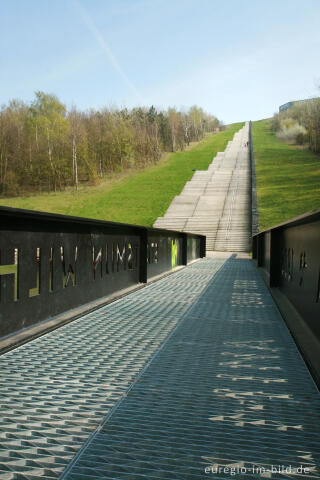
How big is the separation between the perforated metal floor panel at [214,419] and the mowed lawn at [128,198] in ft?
91.7

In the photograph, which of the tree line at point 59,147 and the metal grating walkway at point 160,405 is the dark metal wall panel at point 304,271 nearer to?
the metal grating walkway at point 160,405

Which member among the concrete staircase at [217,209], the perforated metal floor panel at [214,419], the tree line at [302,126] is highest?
the tree line at [302,126]

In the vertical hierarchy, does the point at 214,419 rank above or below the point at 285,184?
below

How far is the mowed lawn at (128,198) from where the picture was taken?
35109 mm

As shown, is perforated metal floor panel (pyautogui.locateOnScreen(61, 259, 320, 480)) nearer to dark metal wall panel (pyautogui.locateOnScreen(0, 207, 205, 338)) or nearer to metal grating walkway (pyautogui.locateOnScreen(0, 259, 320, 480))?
metal grating walkway (pyautogui.locateOnScreen(0, 259, 320, 480))

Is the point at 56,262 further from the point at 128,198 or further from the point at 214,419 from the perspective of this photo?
the point at 128,198

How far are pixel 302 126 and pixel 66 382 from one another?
3628 inches

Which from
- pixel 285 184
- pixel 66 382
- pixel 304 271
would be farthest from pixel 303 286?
pixel 285 184

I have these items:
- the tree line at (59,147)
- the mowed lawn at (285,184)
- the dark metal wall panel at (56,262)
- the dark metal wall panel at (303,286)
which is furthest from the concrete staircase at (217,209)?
the dark metal wall panel at (56,262)

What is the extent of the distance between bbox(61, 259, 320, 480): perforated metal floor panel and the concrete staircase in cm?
2214

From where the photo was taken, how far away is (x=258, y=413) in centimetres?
270

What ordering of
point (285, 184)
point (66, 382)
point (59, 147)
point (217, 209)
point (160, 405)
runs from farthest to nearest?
point (59, 147)
point (285, 184)
point (217, 209)
point (66, 382)
point (160, 405)

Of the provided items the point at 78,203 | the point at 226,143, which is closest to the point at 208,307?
the point at 78,203

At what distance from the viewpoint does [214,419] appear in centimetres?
261
